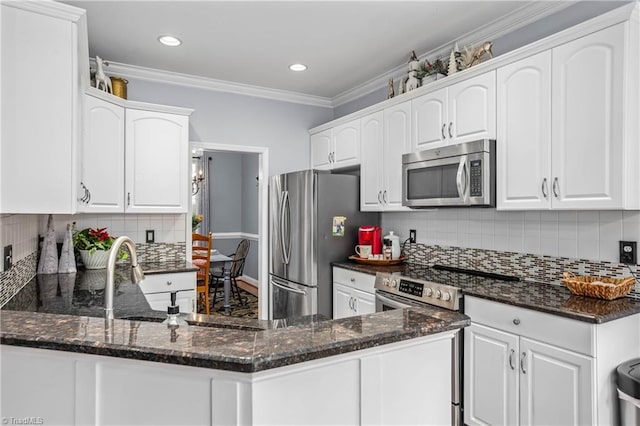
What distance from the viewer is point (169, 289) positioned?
11.2 ft

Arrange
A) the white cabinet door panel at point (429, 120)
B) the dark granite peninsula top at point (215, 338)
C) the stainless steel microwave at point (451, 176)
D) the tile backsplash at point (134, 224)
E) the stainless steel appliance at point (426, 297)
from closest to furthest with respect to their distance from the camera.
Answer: the dark granite peninsula top at point (215, 338)
the stainless steel appliance at point (426, 297)
the stainless steel microwave at point (451, 176)
the white cabinet door panel at point (429, 120)
the tile backsplash at point (134, 224)

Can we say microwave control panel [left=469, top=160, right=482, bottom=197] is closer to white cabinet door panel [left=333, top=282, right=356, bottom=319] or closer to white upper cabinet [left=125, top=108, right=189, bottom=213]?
white cabinet door panel [left=333, top=282, right=356, bottom=319]

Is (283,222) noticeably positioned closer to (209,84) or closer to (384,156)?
(384,156)

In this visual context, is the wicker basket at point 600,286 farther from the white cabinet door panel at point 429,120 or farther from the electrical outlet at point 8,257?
the electrical outlet at point 8,257

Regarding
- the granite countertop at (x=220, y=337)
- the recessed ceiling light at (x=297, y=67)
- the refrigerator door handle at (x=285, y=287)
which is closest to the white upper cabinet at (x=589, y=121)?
the granite countertop at (x=220, y=337)

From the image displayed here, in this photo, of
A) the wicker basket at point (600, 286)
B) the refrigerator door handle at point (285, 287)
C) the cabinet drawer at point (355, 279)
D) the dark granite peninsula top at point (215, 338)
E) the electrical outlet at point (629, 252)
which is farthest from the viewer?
the refrigerator door handle at point (285, 287)

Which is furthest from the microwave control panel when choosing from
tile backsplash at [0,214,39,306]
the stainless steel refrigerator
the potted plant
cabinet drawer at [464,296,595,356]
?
the potted plant

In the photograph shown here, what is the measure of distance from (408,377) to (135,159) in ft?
9.85

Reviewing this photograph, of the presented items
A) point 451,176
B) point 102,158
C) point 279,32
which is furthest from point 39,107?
point 451,176

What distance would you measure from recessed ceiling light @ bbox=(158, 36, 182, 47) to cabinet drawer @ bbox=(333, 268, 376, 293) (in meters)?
2.23

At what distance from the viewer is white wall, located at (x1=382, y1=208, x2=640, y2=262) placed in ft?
7.52

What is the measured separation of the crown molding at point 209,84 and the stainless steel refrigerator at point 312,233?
0.96 metres

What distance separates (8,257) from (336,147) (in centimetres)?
285

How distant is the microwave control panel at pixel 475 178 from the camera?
8.60 ft
